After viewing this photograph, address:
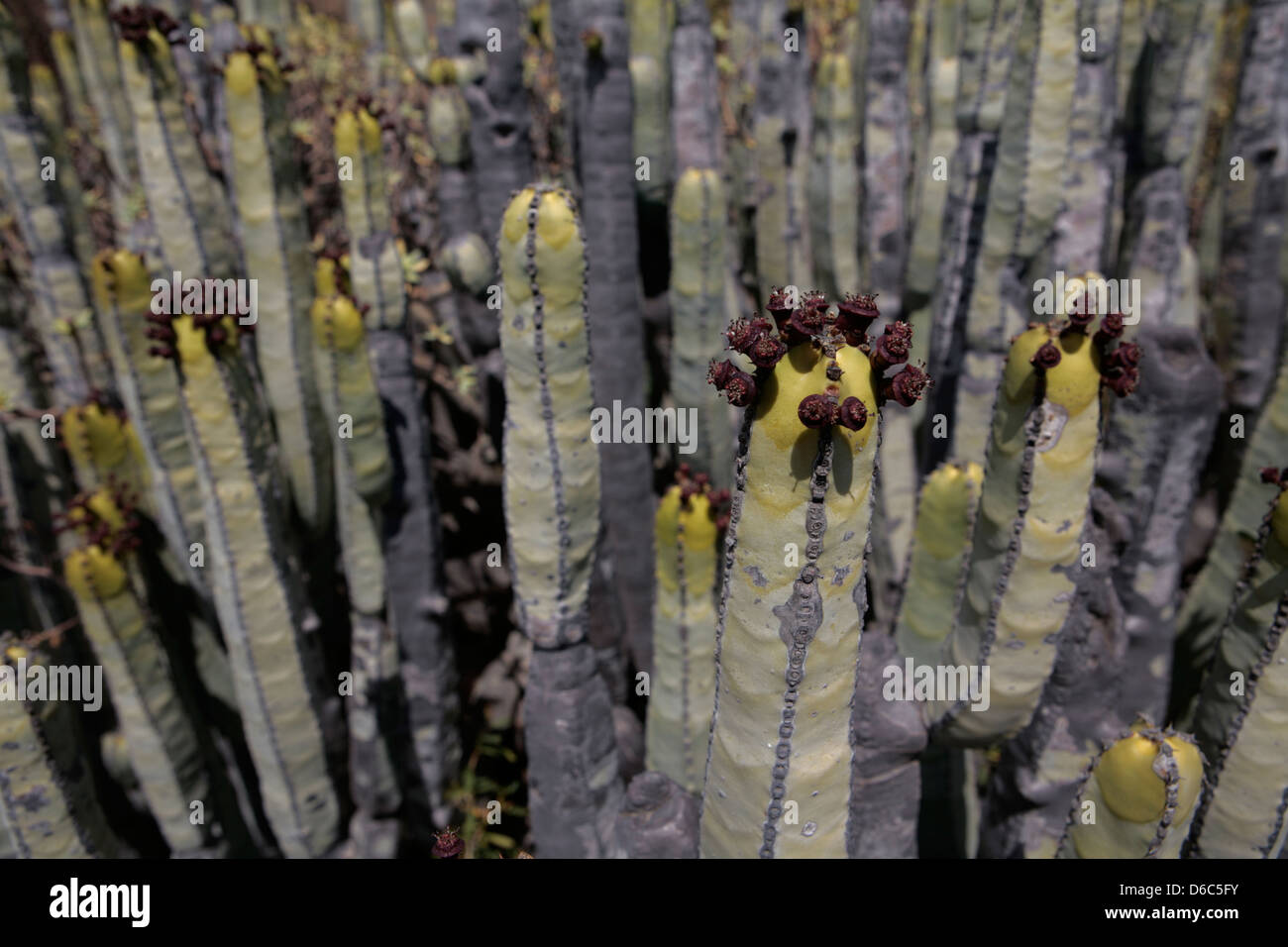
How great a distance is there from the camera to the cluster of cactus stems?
2.39 meters

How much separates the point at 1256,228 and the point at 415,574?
234 inches

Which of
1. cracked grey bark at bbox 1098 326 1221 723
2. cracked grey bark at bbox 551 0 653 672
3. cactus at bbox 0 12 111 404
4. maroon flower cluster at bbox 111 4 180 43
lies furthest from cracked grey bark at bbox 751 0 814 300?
cactus at bbox 0 12 111 404

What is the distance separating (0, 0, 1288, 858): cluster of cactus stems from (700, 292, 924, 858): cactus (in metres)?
0.01

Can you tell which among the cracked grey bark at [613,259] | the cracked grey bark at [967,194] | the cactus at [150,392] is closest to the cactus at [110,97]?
the cactus at [150,392]

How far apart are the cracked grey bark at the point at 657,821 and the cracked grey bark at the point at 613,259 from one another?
1513 millimetres

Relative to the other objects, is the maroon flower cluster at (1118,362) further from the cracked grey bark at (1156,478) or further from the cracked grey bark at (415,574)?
the cracked grey bark at (415,574)

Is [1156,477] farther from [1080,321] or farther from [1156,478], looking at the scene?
[1080,321]

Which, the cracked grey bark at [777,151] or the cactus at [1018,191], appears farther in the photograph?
the cracked grey bark at [777,151]

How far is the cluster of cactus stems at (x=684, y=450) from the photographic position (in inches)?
94.2

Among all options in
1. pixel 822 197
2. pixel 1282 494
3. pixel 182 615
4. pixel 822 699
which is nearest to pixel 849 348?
pixel 822 699

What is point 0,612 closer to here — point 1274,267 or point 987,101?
point 987,101

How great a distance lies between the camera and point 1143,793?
7.36ft

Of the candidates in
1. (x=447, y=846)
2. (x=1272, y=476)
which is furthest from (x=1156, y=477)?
(x=447, y=846)
